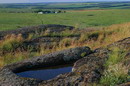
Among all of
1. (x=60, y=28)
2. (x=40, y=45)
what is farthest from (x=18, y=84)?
(x=60, y=28)

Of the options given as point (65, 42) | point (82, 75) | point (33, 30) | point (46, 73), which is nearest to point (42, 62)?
point (46, 73)

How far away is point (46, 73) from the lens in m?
A: 9.02

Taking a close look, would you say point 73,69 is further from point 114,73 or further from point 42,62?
point 42,62

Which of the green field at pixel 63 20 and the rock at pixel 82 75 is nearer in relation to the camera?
the rock at pixel 82 75

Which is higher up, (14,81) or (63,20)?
(14,81)

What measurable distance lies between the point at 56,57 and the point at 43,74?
4.24ft

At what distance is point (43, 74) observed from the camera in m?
8.90

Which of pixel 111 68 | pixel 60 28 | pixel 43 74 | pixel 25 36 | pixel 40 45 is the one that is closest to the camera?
pixel 111 68

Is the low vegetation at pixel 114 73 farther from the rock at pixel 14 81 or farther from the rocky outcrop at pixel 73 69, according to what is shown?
the rock at pixel 14 81

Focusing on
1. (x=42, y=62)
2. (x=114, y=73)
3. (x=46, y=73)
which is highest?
(x=114, y=73)

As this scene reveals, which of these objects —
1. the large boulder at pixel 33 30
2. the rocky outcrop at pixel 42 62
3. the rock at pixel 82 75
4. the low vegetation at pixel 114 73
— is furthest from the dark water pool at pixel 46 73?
the large boulder at pixel 33 30

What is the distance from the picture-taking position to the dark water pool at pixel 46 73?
8.68m

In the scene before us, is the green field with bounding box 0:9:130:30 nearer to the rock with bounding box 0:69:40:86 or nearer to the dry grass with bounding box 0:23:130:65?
the dry grass with bounding box 0:23:130:65

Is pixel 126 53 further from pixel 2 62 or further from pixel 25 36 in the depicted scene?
pixel 25 36
